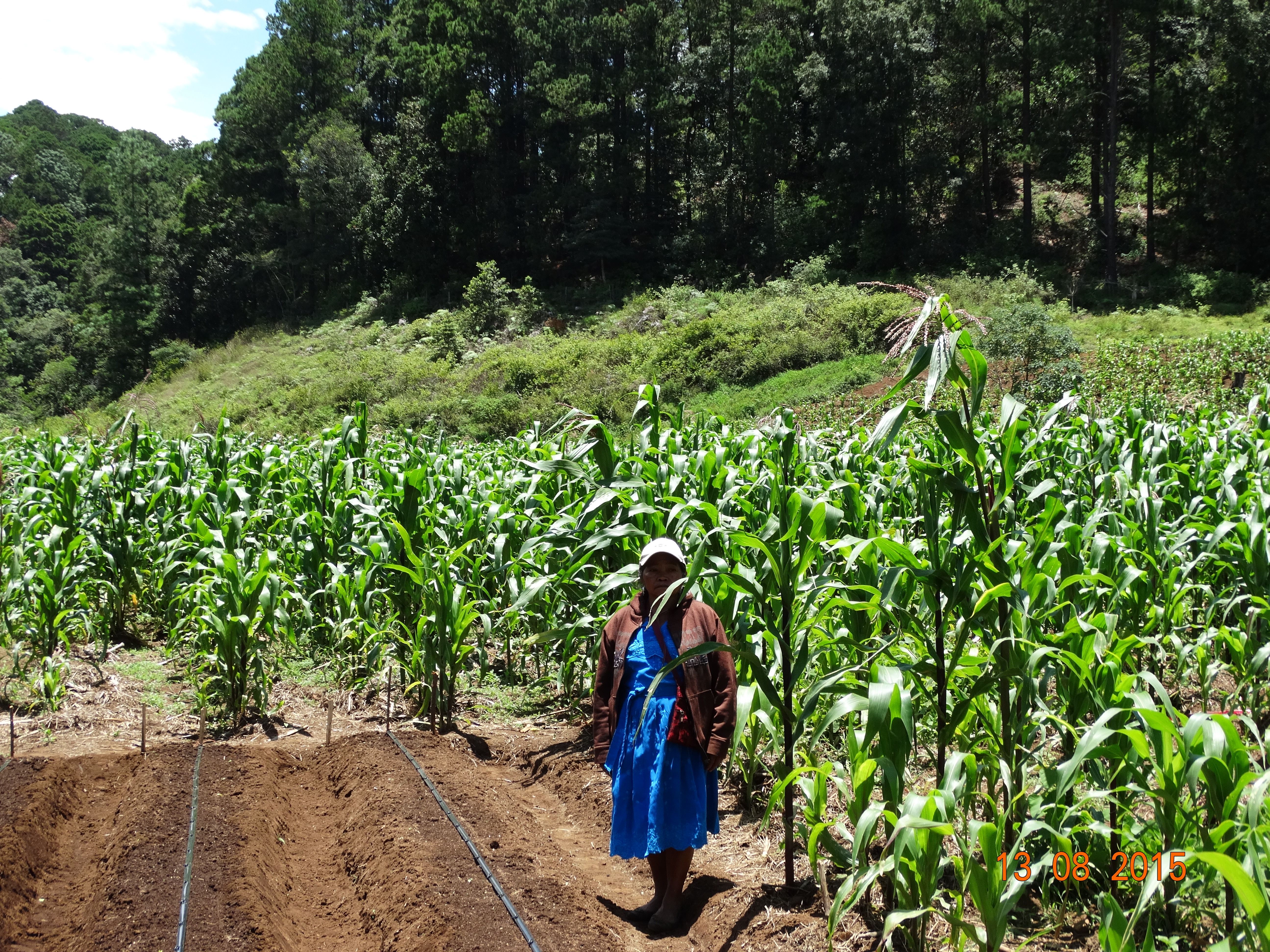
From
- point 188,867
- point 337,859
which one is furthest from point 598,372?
point 188,867

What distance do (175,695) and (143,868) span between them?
8.02 feet

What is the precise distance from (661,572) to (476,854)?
1.38 metres

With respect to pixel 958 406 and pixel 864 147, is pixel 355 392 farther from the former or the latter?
pixel 864 147

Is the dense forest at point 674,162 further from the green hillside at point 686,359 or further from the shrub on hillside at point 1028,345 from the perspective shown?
the shrub on hillside at point 1028,345

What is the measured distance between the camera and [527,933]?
2924 millimetres

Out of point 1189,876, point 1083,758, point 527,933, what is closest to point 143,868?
point 527,933

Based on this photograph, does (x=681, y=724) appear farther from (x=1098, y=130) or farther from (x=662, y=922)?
(x=1098, y=130)

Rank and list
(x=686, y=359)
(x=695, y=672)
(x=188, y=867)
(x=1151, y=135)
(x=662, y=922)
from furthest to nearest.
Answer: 1. (x=1151, y=135)
2. (x=686, y=359)
3. (x=188, y=867)
4. (x=662, y=922)
5. (x=695, y=672)

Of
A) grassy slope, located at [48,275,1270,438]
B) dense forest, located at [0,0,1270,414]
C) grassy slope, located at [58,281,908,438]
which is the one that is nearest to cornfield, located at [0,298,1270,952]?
grassy slope, located at [48,275,1270,438]

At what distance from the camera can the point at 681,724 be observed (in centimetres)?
300

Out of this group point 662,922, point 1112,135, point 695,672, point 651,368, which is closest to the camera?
point 695,672

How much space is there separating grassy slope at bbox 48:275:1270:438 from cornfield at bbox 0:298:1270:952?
11.6m

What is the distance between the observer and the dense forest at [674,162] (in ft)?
89.2

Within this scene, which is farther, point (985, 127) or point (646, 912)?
point (985, 127)
